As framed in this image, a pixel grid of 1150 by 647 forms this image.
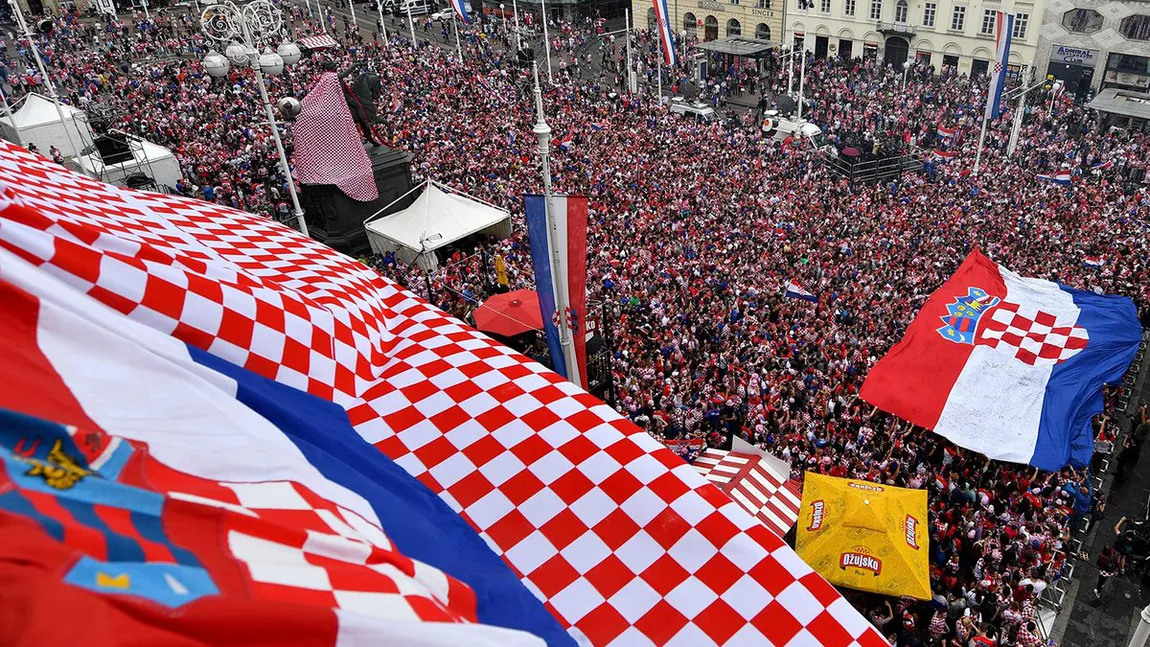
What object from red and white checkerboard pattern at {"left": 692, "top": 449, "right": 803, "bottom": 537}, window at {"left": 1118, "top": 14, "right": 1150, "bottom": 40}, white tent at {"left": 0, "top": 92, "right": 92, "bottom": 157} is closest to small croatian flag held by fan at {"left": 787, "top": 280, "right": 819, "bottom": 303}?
red and white checkerboard pattern at {"left": 692, "top": 449, "right": 803, "bottom": 537}

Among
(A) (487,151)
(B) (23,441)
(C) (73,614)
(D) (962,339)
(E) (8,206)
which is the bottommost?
(D) (962,339)

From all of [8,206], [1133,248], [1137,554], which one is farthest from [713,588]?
[1133,248]

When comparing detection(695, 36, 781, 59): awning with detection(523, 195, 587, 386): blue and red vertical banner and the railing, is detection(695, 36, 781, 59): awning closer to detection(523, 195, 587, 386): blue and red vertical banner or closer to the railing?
the railing

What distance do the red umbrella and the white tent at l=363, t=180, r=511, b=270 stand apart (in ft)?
16.0

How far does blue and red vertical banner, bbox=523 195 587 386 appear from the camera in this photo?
873 cm

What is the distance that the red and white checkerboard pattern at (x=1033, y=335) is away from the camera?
51.1ft

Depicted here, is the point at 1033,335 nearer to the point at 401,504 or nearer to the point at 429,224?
the point at 429,224

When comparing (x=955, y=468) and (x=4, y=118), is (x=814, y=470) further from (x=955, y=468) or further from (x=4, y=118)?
(x=4, y=118)

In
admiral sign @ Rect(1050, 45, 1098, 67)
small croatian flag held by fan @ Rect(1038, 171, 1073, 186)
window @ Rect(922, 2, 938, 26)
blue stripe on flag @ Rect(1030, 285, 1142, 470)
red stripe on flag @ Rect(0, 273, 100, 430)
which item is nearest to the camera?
red stripe on flag @ Rect(0, 273, 100, 430)

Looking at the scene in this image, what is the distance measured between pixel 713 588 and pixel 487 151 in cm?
2459

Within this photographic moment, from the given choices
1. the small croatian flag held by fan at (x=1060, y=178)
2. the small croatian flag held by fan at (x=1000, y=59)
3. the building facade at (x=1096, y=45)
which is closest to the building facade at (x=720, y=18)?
the building facade at (x=1096, y=45)

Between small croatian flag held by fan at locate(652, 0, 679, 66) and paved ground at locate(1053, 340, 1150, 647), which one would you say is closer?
paved ground at locate(1053, 340, 1150, 647)

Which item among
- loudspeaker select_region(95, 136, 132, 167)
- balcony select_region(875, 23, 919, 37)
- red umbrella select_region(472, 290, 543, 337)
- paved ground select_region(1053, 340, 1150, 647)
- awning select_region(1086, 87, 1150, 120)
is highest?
loudspeaker select_region(95, 136, 132, 167)

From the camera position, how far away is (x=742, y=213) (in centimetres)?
2481
